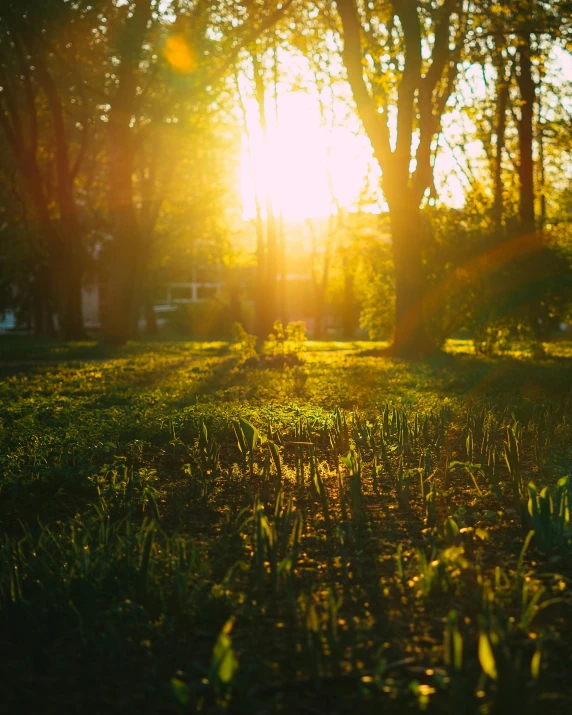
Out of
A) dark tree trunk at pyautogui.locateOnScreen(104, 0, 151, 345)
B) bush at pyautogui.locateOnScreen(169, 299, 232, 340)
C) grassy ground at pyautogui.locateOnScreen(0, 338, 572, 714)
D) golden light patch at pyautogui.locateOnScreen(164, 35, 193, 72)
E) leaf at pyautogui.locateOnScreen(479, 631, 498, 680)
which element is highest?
golden light patch at pyautogui.locateOnScreen(164, 35, 193, 72)

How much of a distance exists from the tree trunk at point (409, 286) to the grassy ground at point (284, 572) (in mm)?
10487

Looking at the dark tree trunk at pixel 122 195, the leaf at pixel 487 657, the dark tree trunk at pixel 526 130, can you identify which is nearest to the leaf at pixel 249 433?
the leaf at pixel 487 657

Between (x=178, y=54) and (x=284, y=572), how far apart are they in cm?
1754

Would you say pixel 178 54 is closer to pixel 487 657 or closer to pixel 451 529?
pixel 451 529

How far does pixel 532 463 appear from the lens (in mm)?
6145

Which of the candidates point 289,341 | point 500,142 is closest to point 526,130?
point 500,142

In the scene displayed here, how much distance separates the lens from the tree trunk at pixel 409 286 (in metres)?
17.7

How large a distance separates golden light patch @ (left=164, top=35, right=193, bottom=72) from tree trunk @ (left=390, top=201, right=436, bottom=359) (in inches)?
215

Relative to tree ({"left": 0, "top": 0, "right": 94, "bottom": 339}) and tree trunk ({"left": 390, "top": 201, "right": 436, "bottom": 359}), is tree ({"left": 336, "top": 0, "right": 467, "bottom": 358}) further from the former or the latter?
tree ({"left": 0, "top": 0, "right": 94, "bottom": 339})

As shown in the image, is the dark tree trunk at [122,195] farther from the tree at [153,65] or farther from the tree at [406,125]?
the tree at [406,125]

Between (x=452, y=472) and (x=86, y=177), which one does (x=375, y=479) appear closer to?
(x=452, y=472)

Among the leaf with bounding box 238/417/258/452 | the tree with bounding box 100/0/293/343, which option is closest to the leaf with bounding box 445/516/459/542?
the leaf with bounding box 238/417/258/452

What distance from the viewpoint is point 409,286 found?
18.1 m

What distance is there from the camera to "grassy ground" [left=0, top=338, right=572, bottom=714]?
262cm
